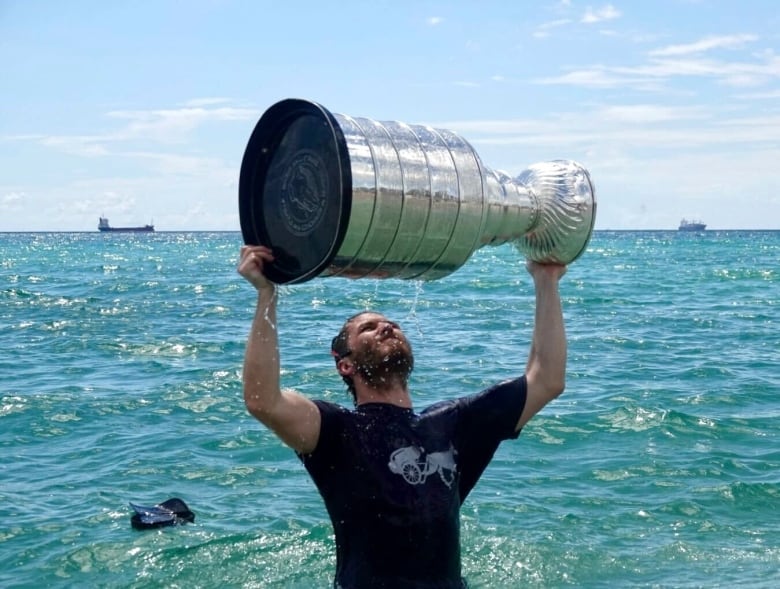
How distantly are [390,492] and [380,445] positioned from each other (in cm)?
16

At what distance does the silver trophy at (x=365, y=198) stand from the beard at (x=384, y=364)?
0.25 meters

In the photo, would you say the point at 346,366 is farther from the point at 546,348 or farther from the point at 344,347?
the point at 546,348

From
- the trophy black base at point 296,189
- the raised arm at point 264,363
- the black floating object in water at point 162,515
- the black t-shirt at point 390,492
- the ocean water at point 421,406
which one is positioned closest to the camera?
the trophy black base at point 296,189

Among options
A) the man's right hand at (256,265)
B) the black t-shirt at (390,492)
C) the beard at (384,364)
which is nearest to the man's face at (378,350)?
the beard at (384,364)

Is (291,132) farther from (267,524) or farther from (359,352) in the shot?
(267,524)

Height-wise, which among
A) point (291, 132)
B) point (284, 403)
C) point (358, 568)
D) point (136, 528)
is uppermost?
point (291, 132)

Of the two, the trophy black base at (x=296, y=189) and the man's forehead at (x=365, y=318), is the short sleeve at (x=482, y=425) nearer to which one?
the man's forehead at (x=365, y=318)

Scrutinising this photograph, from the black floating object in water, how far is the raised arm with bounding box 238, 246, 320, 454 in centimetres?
468

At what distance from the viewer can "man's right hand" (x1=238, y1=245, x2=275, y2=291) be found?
350 centimetres

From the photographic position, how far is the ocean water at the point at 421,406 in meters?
7.30

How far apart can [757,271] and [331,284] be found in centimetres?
1744

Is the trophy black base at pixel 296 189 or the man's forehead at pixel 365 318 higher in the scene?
the trophy black base at pixel 296 189

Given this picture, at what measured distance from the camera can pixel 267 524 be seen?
26.5ft

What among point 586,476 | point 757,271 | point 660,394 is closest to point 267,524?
point 586,476
